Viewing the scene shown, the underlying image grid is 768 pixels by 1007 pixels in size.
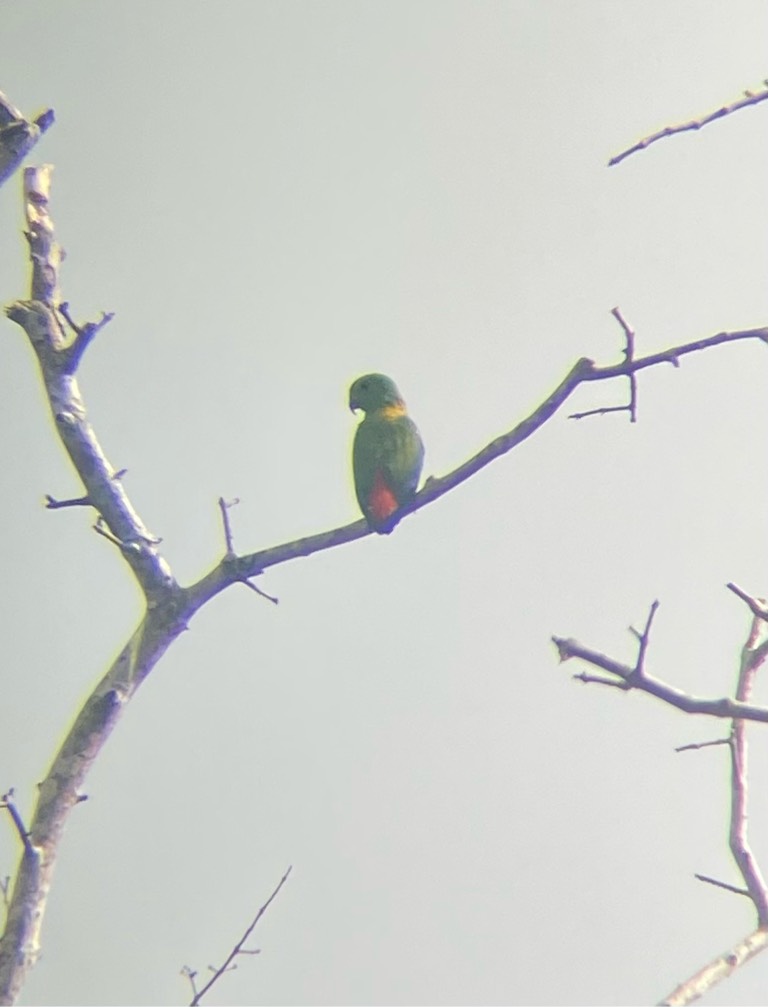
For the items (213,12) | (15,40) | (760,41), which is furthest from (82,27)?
(760,41)

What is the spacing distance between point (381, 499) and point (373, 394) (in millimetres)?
200

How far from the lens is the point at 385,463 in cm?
154

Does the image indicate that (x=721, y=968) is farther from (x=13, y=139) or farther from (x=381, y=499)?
(x=13, y=139)

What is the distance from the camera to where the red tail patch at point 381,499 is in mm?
1532

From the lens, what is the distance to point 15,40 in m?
2.31

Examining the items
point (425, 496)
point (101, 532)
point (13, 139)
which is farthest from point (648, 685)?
point (13, 139)

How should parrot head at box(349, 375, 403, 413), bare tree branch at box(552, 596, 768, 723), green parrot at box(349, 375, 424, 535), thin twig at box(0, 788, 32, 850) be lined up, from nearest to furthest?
bare tree branch at box(552, 596, 768, 723) → thin twig at box(0, 788, 32, 850) → green parrot at box(349, 375, 424, 535) → parrot head at box(349, 375, 403, 413)

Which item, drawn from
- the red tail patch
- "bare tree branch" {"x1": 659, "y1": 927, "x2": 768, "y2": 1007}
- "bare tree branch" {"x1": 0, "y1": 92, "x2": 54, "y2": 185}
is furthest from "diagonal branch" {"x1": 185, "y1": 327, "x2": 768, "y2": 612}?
"bare tree branch" {"x1": 659, "y1": 927, "x2": 768, "y2": 1007}

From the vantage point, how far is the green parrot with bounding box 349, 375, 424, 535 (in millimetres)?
1531

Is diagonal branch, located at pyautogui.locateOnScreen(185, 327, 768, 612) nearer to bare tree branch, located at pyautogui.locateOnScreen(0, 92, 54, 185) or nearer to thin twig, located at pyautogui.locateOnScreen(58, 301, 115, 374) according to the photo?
thin twig, located at pyautogui.locateOnScreen(58, 301, 115, 374)

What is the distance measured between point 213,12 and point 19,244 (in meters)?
0.67

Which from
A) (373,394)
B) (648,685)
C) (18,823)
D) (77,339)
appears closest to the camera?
(648,685)

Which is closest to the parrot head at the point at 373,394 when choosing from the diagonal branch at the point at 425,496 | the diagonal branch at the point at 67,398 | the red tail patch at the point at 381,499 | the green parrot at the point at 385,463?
the green parrot at the point at 385,463

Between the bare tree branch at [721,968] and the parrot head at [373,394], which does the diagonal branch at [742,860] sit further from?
the parrot head at [373,394]
